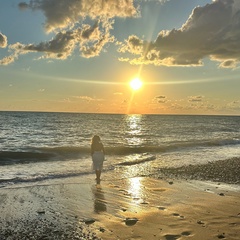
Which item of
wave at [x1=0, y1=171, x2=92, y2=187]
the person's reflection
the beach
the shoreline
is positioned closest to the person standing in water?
the beach

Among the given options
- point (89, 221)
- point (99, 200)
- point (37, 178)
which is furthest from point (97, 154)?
point (89, 221)

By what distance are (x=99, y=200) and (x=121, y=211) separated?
181 centimetres

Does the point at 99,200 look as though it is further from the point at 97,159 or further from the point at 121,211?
the point at 97,159

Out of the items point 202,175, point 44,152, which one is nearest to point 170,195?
point 202,175

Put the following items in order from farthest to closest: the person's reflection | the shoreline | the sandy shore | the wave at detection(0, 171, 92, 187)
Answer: the shoreline
the wave at detection(0, 171, 92, 187)
the person's reflection
the sandy shore

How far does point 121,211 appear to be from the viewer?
384 inches

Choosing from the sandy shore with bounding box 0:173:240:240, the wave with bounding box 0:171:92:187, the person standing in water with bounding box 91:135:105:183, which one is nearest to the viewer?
the sandy shore with bounding box 0:173:240:240

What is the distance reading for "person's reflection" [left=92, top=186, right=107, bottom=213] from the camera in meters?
10.0

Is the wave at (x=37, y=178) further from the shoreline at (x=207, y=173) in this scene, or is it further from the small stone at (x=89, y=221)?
the small stone at (x=89, y=221)

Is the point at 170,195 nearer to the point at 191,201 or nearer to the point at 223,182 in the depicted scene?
the point at 191,201

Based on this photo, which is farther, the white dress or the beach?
the white dress

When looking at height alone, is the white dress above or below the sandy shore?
above

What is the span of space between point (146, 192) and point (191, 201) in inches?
92.2

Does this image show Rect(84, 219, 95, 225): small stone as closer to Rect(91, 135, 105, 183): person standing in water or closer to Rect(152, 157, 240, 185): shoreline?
Rect(91, 135, 105, 183): person standing in water
